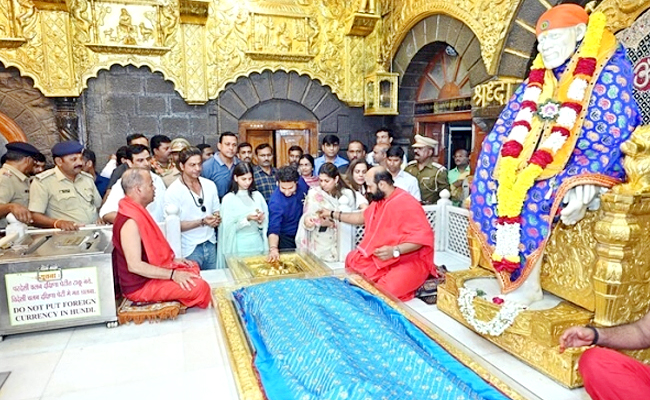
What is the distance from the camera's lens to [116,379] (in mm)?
2332

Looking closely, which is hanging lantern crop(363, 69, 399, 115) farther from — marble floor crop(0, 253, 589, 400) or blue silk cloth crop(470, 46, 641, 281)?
blue silk cloth crop(470, 46, 641, 281)

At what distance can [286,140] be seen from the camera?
23.2 feet

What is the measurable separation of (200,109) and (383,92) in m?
2.76

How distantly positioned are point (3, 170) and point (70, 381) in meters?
2.47

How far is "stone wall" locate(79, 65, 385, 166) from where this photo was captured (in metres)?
6.17

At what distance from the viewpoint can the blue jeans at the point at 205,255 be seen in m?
3.97

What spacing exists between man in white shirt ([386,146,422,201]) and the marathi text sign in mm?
2864

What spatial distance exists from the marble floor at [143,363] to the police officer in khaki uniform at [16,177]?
132cm

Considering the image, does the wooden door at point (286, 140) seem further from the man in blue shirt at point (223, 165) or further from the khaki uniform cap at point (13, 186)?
the khaki uniform cap at point (13, 186)

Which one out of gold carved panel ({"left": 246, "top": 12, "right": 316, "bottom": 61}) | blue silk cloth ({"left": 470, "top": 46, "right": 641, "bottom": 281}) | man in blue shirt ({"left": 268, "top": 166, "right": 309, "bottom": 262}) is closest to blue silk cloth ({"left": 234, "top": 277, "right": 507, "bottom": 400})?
blue silk cloth ({"left": 470, "top": 46, "right": 641, "bottom": 281})

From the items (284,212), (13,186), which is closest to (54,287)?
(13,186)

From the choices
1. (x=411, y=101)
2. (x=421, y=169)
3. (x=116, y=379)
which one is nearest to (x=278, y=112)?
(x=411, y=101)

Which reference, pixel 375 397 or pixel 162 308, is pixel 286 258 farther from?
pixel 375 397

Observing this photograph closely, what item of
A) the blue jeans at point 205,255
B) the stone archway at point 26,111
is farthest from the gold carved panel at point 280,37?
the blue jeans at point 205,255
